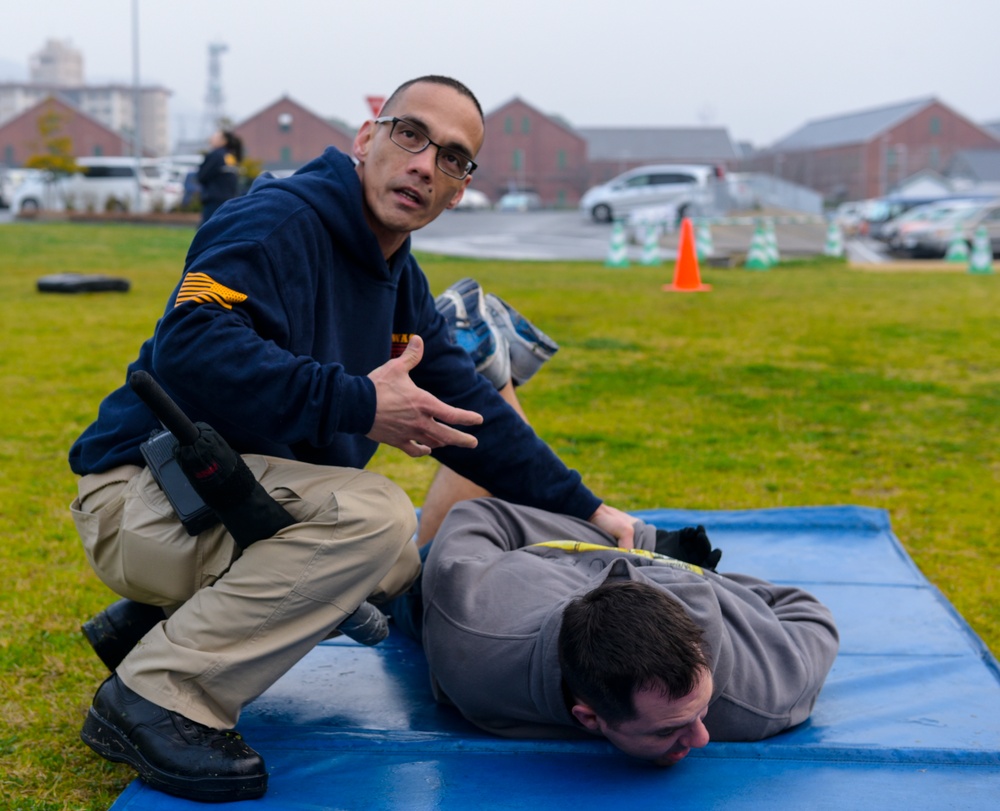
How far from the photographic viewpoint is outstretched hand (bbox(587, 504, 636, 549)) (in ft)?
9.67

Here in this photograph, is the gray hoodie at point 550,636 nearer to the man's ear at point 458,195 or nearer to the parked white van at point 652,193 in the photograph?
the man's ear at point 458,195

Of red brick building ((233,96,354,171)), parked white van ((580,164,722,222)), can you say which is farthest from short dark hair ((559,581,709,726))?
red brick building ((233,96,354,171))

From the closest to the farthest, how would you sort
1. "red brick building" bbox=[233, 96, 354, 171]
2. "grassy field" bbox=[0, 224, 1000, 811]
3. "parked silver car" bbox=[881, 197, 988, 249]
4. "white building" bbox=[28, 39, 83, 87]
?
"grassy field" bbox=[0, 224, 1000, 811] < "parked silver car" bbox=[881, 197, 988, 249] < "red brick building" bbox=[233, 96, 354, 171] < "white building" bbox=[28, 39, 83, 87]

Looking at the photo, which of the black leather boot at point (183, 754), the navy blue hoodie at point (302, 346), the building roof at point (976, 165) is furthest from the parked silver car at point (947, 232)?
the building roof at point (976, 165)

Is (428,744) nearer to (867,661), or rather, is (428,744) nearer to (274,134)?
(867,661)

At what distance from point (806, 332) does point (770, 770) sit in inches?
309

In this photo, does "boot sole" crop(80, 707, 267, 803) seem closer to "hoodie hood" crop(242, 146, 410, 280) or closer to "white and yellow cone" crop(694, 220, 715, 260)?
"hoodie hood" crop(242, 146, 410, 280)

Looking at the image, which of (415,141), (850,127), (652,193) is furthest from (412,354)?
(850,127)

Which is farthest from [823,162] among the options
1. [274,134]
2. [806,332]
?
[806,332]

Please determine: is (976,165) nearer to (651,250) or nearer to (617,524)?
(651,250)

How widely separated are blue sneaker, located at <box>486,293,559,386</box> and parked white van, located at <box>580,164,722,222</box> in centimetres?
2666

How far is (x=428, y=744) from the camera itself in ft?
7.87

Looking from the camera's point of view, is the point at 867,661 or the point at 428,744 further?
the point at 867,661

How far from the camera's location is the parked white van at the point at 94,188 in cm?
2986
